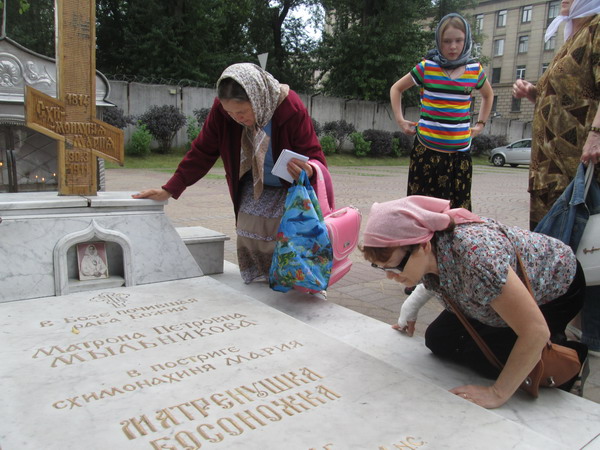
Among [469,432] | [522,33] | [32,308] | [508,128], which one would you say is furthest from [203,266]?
[522,33]

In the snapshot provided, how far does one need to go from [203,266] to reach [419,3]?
24271mm

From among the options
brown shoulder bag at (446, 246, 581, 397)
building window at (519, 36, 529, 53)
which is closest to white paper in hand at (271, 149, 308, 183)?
brown shoulder bag at (446, 246, 581, 397)

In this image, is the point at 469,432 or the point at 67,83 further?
the point at 67,83

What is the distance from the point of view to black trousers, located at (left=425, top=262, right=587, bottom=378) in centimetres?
198

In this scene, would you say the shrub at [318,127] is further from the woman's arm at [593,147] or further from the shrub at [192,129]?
the woman's arm at [593,147]

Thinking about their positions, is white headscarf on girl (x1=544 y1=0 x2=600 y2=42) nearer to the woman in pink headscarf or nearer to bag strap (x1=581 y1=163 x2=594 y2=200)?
bag strap (x1=581 y1=163 x2=594 y2=200)

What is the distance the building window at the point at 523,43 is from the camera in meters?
41.2

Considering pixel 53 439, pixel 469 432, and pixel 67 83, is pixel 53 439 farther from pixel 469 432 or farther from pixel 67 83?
pixel 67 83

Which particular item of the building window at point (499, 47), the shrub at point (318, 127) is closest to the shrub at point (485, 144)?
the shrub at point (318, 127)

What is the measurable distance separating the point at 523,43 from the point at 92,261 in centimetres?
4618

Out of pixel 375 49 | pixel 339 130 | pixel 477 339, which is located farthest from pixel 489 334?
pixel 375 49

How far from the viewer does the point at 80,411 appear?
5.36 ft

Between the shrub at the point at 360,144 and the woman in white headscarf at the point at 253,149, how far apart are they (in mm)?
17231

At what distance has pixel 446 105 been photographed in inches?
130
